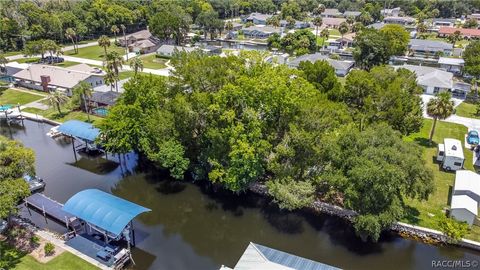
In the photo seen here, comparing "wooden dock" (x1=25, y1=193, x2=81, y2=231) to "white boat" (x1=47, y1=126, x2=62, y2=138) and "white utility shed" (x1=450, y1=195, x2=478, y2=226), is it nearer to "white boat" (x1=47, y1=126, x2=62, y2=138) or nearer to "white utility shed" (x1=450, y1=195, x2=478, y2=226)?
"white boat" (x1=47, y1=126, x2=62, y2=138)

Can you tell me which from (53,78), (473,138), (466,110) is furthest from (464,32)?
(53,78)

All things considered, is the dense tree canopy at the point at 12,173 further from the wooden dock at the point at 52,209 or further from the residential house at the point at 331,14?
the residential house at the point at 331,14

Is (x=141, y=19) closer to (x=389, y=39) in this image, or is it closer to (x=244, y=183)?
(x=389, y=39)

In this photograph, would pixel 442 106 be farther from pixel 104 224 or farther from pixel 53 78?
pixel 53 78

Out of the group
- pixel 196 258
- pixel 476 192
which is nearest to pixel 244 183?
pixel 196 258

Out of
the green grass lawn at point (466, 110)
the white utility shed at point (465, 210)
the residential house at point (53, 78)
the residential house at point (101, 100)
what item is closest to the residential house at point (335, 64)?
the green grass lawn at point (466, 110)

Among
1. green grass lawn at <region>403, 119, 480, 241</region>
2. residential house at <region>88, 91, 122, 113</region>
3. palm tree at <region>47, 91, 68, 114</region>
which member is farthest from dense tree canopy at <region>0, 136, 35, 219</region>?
green grass lawn at <region>403, 119, 480, 241</region>
